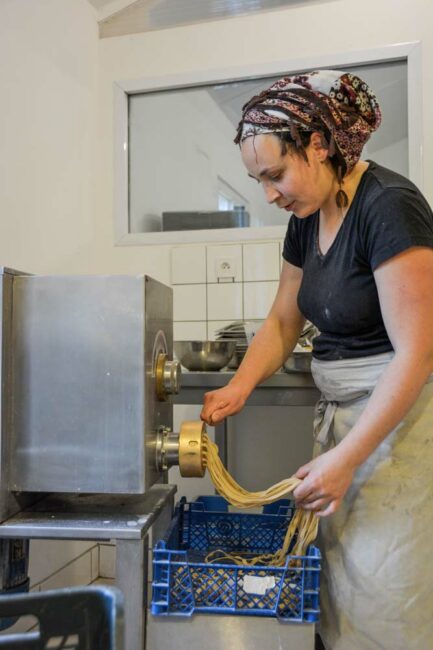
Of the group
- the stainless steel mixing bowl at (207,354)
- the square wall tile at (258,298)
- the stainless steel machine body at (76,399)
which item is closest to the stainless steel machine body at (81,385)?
the stainless steel machine body at (76,399)

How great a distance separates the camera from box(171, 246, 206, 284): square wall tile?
187 cm

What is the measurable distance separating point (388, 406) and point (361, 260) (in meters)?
0.25

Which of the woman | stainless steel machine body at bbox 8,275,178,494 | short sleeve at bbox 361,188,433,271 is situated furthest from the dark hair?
stainless steel machine body at bbox 8,275,178,494

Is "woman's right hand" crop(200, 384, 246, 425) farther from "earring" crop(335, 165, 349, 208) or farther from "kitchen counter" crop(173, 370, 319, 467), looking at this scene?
"earring" crop(335, 165, 349, 208)

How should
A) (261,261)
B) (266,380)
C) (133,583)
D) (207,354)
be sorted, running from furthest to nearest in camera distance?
(261,261)
(207,354)
(266,380)
(133,583)

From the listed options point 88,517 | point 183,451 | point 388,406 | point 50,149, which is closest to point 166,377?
point 183,451

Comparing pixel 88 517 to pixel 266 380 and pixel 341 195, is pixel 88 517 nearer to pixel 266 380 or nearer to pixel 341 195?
pixel 266 380

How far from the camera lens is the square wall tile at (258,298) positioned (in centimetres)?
183

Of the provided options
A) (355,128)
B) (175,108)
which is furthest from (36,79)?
(355,128)

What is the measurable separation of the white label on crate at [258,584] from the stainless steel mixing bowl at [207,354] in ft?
1.95

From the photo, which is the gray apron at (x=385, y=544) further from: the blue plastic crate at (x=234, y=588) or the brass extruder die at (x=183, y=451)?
the brass extruder die at (x=183, y=451)

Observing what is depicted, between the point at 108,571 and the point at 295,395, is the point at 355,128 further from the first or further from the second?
the point at 108,571

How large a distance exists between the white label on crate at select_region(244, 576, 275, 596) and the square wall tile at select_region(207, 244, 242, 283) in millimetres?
1148

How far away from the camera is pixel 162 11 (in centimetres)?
193
